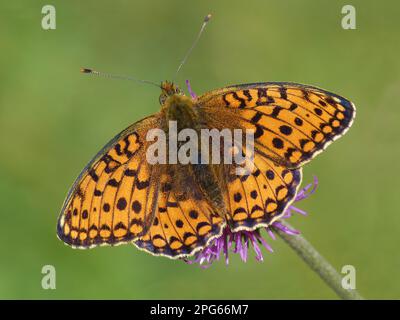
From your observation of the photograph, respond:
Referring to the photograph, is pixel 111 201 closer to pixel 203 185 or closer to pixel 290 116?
pixel 203 185

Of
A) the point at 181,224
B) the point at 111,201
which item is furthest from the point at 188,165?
the point at 111,201

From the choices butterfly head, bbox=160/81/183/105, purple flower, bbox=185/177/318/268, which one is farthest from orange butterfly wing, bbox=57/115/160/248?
purple flower, bbox=185/177/318/268

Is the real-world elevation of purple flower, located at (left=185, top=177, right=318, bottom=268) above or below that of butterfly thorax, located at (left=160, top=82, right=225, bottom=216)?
below

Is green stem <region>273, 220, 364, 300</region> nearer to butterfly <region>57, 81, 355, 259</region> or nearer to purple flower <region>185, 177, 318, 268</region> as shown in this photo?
purple flower <region>185, 177, 318, 268</region>

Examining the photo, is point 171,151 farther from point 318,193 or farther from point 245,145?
point 318,193

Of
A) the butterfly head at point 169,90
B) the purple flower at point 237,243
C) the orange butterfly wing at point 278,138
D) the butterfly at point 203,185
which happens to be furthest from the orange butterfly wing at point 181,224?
the butterfly head at point 169,90
